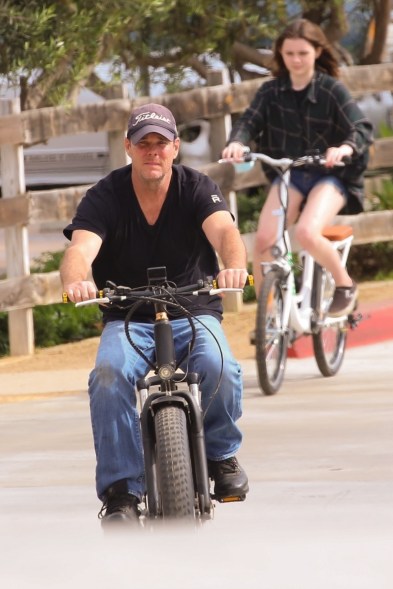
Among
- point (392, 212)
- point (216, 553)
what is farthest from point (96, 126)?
point (216, 553)

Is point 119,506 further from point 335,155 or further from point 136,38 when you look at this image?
point 136,38

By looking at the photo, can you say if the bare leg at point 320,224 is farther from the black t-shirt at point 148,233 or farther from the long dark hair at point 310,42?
the black t-shirt at point 148,233

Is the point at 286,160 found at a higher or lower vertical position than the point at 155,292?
higher

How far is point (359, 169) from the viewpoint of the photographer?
10555mm

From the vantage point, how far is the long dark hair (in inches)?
409

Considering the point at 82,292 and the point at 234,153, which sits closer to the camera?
the point at 82,292

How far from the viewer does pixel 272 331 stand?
33.3 ft

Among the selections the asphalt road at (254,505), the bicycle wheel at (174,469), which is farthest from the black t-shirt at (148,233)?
the asphalt road at (254,505)

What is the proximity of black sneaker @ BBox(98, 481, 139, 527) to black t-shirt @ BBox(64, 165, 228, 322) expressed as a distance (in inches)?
26.3

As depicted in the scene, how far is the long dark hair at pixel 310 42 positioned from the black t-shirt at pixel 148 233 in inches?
152

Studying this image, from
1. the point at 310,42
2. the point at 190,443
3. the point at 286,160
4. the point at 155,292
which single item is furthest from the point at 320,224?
the point at 190,443

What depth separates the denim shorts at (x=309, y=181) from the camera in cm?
1052

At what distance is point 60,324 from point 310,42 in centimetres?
373

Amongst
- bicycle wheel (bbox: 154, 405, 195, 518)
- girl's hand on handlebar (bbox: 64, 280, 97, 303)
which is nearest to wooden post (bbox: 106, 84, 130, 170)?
girl's hand on handlebar (bbox: 64, 280, 97, 303)
